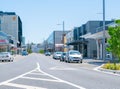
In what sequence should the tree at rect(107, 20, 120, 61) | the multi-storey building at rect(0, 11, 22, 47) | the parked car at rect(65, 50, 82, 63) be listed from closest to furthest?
the tree at rect(107, 20, 120, 61) → the parked car at rect(65, 50, 82, 63) → the multi-storey building at rect(0, 11, 22, 47)

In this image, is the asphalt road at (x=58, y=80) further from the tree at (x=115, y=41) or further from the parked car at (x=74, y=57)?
the parked car at (x=74, y=57)

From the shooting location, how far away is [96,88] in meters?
14.9

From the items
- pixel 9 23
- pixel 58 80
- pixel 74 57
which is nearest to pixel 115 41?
pixel 58 80

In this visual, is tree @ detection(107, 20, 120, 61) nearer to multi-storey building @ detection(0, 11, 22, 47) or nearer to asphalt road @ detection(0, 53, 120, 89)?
asphalt road @ detection(0, 53, 120, 89)

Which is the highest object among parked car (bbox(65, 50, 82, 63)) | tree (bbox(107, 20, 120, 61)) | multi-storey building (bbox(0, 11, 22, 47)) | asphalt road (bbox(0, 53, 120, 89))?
multi-storey building (bbox(0, 11, 22, 47))

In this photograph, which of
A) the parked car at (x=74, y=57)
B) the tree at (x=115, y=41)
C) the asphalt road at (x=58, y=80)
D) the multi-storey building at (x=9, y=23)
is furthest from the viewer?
the multi-storey building at (x=9, y=23)

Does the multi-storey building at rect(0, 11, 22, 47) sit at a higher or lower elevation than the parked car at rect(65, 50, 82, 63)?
higher

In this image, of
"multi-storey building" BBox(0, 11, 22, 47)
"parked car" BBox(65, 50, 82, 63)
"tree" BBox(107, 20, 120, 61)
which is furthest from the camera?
"multi-storey building" BBox(0, 11, 22, 47)

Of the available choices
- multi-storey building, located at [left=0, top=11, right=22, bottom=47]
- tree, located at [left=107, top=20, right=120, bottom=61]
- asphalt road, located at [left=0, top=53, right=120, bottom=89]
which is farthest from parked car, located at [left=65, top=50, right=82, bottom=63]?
multi-storey building, located at [left=0, top=11, right=22, bottom=47]

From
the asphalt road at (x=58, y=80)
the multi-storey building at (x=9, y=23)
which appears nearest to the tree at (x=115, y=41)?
→ the asphalt road at (x=58, y=80)

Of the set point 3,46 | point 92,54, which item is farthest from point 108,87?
point 3,46

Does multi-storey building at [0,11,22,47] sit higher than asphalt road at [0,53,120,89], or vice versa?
multi-storey building at [0,11,22,47]

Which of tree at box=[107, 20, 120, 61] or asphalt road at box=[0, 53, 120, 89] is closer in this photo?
asphalt road at box=[0, 53, 120, 89]

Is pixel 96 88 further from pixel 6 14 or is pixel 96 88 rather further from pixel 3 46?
pixel 6 14
